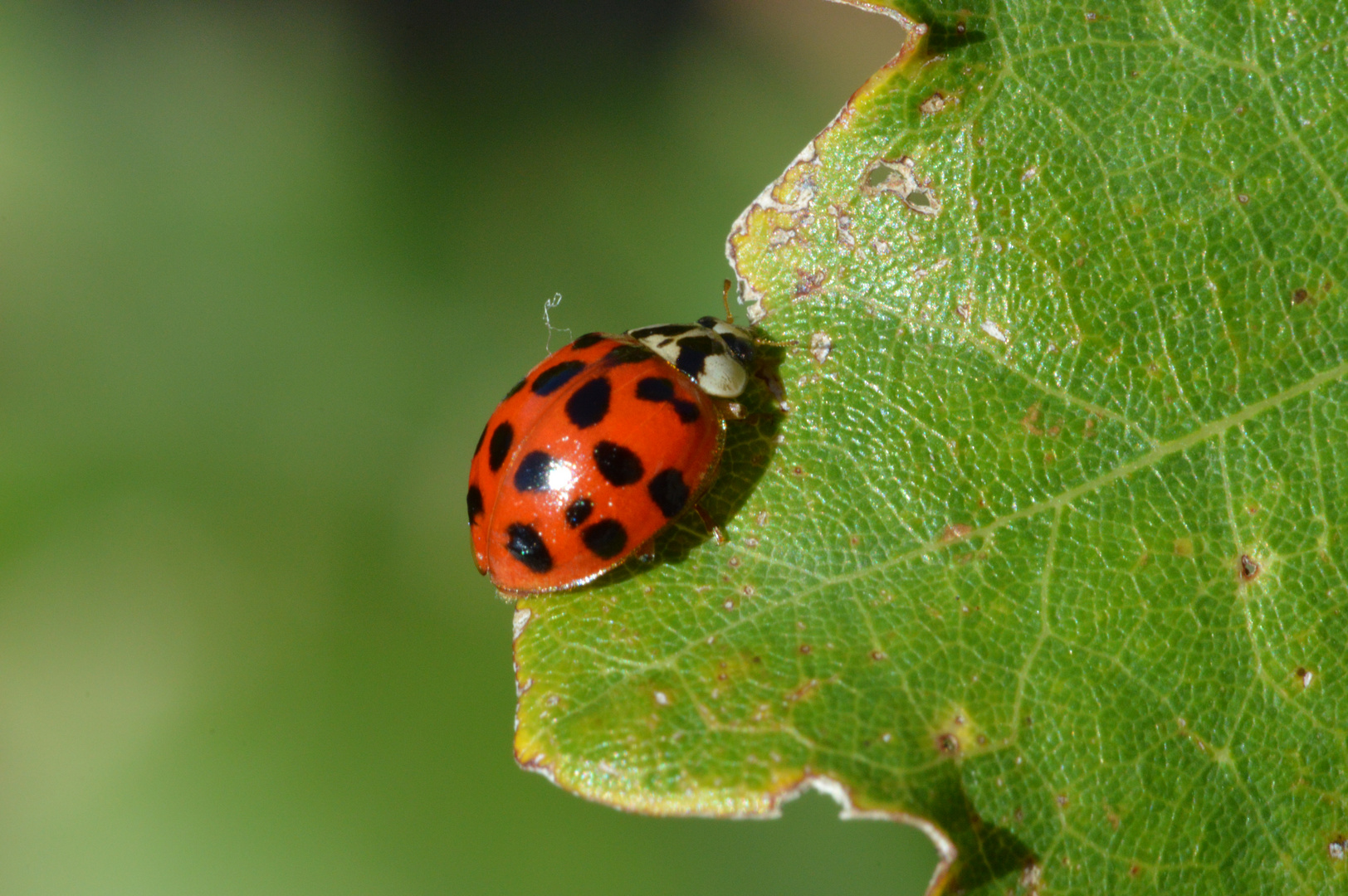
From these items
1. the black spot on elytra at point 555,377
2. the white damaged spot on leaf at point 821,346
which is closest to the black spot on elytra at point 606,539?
the black spot on elytra at point 555,377

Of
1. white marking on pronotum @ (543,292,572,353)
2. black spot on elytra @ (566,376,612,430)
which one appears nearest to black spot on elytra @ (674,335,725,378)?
black spot on elytra @ (566,376,612,430)

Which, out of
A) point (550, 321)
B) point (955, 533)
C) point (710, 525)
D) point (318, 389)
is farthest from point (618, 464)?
point (318, 389)

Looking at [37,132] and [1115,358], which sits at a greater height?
[1115,358]

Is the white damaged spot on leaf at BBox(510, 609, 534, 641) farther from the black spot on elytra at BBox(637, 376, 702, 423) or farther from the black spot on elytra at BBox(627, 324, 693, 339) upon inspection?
the black spot on elytra at BBox(627, 324, 693, 339)

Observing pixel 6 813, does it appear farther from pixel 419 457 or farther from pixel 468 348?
pixel 468 348

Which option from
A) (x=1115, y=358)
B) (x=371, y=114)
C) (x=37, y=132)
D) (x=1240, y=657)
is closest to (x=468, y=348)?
(x=371, y=114)

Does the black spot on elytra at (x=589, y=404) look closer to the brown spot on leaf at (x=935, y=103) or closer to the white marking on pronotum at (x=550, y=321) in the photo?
the brown spot on leaf at (x=935, y=103)

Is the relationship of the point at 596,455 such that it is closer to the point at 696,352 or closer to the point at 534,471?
the point at 534,471
